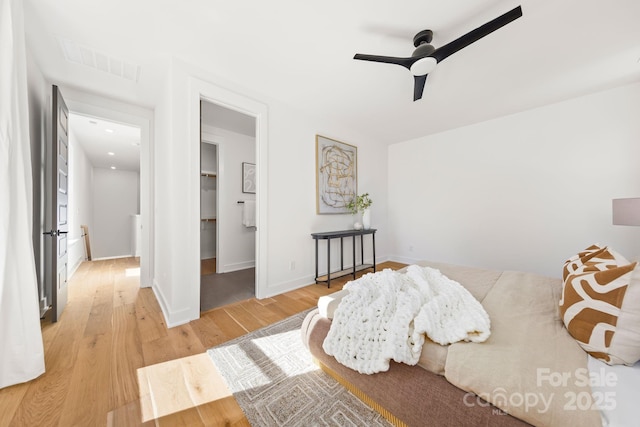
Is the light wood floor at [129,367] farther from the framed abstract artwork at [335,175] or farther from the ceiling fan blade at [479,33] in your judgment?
the ceiling fan blade at [479,33]

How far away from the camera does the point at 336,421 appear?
1.10 m

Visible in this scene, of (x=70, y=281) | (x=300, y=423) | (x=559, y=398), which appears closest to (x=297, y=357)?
(x=300, y=423)

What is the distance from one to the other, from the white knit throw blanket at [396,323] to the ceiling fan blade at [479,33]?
168 centimetres

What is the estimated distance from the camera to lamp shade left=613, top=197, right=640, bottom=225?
69.0 inches

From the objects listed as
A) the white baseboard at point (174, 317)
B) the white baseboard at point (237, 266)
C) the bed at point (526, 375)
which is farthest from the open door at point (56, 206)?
the bed at point (526, 375)

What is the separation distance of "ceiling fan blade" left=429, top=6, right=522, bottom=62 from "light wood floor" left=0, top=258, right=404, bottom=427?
8.50 ft

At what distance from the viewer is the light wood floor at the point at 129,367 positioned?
1.13 metres

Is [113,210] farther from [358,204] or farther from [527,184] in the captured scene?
[527,184]

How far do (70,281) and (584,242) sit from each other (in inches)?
276

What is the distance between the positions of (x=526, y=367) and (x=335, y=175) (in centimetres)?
294

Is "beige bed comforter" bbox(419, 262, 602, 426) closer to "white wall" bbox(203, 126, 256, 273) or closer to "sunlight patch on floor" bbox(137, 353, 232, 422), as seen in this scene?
"sunlight patch on floor" bbox(137, 353, 232, 422)

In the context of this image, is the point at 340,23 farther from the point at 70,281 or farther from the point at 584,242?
the point at 70,281

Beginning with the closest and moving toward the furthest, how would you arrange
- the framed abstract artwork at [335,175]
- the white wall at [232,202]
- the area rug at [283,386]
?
the area rug at [283,386]
the framed abstract artwork at [335,175]
the white wall at [232,202]

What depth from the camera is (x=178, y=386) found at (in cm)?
132
